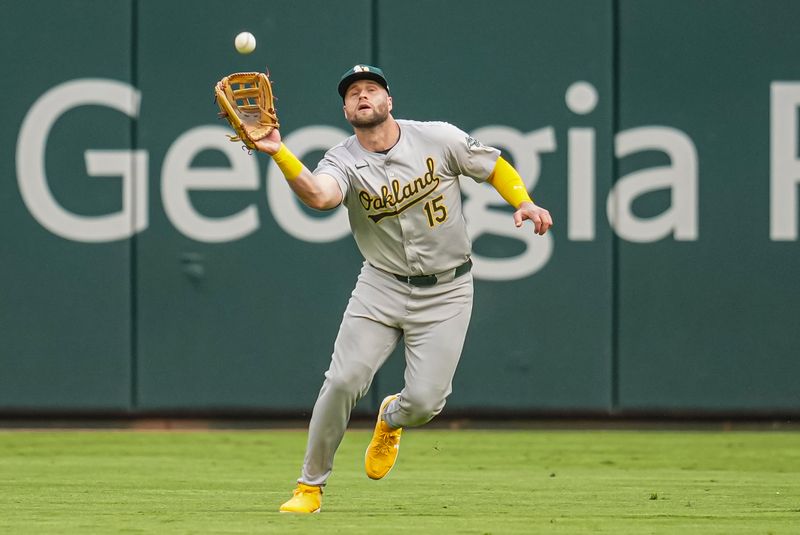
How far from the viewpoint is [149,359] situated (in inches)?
380

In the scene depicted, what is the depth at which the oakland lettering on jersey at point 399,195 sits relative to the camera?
609cm

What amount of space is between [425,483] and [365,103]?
82.1 inches

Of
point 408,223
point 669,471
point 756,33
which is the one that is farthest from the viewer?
point 756,33

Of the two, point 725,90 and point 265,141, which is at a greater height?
point 725,90

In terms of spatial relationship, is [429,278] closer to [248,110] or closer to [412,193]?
[412,193]

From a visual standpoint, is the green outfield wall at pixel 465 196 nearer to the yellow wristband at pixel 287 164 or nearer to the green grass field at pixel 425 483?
the green grass field at pixel 425 483

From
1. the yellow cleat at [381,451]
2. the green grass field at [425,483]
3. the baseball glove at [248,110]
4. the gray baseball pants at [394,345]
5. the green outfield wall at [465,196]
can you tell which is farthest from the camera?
the green outfield wall at [465,196]

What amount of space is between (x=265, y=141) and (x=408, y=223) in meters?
0.85

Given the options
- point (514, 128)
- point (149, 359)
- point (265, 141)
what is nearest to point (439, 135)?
point (265, 141)

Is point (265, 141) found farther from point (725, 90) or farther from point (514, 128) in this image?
point (725, 90)

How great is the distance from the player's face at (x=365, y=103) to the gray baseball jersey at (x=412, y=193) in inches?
5.6

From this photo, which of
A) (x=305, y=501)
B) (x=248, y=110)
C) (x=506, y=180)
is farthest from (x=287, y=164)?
(x=305, y=501)

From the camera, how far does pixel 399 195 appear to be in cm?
611

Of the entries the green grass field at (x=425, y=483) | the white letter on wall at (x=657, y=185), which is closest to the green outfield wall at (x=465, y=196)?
the white letter on wall at (x=657, y=185)
